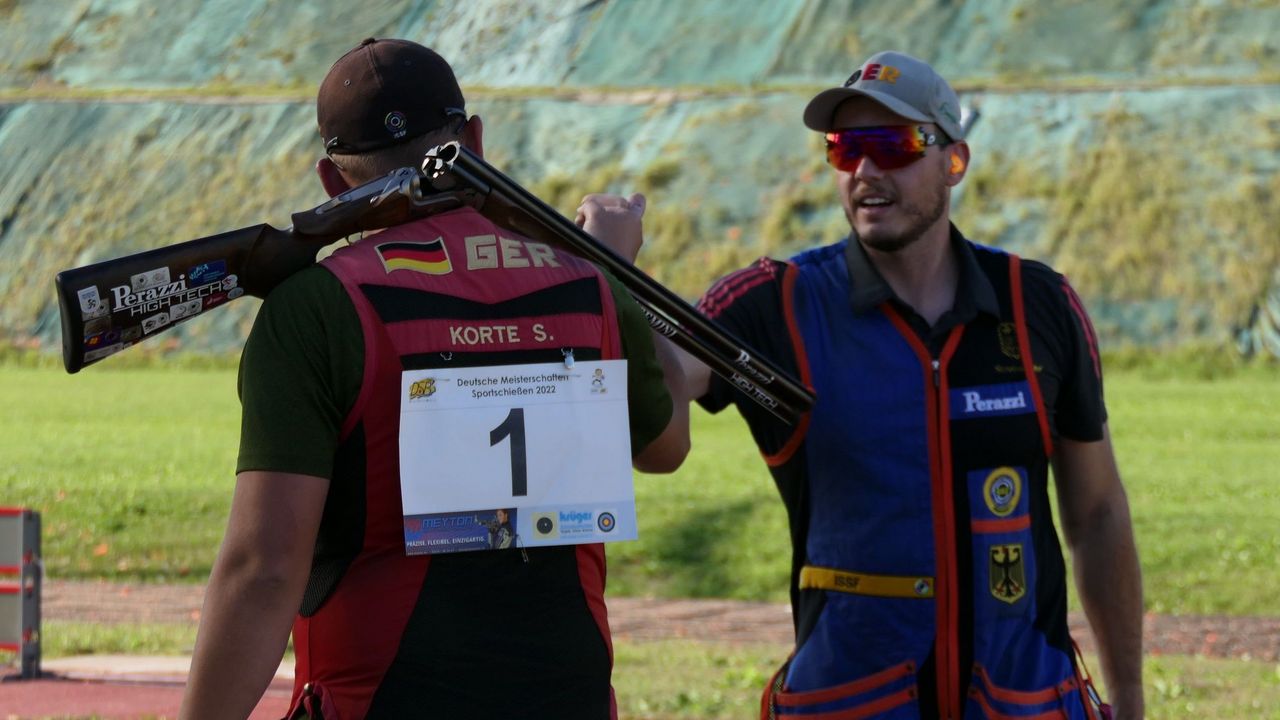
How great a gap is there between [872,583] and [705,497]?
1159cm

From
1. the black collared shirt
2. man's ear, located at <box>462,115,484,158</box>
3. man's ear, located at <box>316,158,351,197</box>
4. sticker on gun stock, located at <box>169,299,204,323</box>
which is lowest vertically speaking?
sticker on gun stock, located at <box>169,299,204,323</box>

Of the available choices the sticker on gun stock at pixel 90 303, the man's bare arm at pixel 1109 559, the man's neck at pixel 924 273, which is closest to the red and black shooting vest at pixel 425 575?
the sticker on gun stock at pixel 90 303

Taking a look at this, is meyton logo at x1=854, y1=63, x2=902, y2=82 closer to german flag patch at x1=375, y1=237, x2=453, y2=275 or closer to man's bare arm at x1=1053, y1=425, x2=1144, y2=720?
man's bare arm at x1=1053, y1=425, x2=1144, y2=720

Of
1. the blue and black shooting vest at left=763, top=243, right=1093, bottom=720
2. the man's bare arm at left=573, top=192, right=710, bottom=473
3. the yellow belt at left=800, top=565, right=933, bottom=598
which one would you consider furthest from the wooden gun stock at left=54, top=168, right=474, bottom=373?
the yellow belt at left=800, top=565, right=933, bottom=598

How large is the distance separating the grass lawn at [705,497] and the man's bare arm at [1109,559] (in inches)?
323

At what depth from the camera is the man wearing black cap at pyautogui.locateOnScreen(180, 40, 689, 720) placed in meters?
2.65

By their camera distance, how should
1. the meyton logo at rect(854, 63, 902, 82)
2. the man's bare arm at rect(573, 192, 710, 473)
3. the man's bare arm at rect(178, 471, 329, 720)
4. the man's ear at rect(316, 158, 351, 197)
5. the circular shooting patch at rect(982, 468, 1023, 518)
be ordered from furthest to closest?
the meyton logo at rect(854, 63, 902, 82)
the circular shooting patch at rect(982, 468, 1023, 518)
the man's bare arm at rect(573, 192, 710, 473)
the man's ear at rect(316, 158, 351, 197)
the man's bare arm at rect(178, 471, 329, 720)

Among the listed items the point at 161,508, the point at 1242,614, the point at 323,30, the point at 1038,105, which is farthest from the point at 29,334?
the point at 1242,614

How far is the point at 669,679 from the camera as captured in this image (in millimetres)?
8930

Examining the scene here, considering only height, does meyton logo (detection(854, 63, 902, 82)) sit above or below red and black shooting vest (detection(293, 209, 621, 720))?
above

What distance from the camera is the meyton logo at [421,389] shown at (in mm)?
2773

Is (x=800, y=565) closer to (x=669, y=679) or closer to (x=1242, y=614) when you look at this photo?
(x=669, y=679)

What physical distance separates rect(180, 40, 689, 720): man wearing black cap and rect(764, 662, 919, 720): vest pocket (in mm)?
1022

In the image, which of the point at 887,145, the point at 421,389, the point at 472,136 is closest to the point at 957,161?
the point at 887,145
